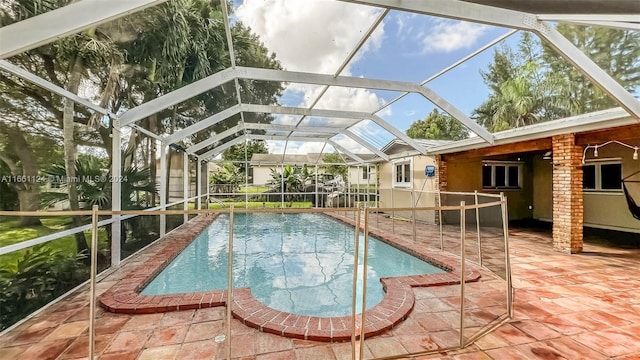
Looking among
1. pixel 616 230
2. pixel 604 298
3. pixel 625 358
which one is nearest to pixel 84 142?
pixel 625 358

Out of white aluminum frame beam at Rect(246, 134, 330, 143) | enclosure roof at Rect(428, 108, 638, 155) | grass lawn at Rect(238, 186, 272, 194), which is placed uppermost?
white aluminum frame beam at Rect(246, 134, 330, 143)

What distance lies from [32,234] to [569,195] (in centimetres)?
942

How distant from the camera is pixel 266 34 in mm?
4754

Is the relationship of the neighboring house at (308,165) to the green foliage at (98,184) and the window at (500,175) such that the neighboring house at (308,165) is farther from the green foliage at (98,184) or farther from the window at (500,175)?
the green foliage at (98,184)

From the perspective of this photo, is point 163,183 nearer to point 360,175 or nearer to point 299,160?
point 360,175

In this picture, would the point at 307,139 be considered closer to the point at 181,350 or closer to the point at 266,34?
the point at 266,34

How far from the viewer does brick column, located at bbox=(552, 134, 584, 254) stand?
626 centimetres

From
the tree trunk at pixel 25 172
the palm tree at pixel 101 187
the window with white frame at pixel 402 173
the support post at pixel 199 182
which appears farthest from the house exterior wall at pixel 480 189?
the tree trunk at pixel 25 172

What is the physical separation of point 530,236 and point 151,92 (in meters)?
10.9

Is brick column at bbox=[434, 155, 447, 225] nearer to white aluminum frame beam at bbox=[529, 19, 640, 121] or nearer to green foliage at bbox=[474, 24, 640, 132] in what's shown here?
green foliage at bbox=[474, 24, 640, 132]

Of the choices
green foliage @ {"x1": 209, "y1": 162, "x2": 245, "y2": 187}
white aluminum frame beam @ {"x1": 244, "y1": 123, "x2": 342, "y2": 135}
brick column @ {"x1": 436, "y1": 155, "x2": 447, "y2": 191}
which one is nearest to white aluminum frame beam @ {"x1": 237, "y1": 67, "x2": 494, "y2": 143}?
brick column @ {"x1": 436, "y1": 155, "x2": 447, "y2": 191}

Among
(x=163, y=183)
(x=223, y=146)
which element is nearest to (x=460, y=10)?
(x=163, y=183)

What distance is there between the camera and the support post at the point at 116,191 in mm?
5082

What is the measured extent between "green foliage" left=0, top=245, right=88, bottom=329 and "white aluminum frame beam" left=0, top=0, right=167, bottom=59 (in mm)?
2281
